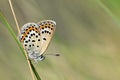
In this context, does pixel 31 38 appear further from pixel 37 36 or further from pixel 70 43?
pixel 70 43

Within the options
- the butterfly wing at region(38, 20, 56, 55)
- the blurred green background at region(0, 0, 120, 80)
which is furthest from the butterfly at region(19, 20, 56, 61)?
the blurred green background at region(0, 0, 120, 80)

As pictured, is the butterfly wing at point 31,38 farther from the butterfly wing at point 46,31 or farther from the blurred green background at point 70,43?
the blurred green background at point 70,43

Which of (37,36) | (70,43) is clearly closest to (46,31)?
(37,36)

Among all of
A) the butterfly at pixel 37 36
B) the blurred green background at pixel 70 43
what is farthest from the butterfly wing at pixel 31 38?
the blurred green background at pixel 70 43

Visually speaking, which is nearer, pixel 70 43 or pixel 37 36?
pixel 37 36

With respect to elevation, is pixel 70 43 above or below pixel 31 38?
below

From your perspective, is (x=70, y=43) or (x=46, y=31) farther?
(x=70, y=43)

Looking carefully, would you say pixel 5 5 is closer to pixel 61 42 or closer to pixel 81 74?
pixel 61 42

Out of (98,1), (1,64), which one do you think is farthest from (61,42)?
(98,1)
